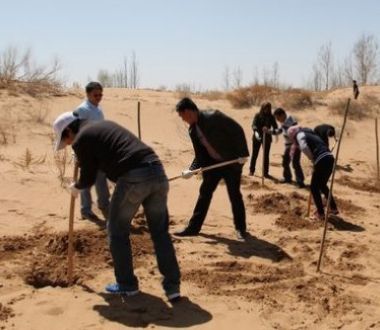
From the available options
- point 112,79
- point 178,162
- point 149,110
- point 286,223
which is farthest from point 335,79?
point 286,223

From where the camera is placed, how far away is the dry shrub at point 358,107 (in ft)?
58.7

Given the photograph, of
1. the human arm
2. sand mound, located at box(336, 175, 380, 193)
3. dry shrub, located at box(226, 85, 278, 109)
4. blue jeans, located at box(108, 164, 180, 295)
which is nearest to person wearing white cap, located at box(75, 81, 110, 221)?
blue jeans, located at box(108, 164, 180, 295)

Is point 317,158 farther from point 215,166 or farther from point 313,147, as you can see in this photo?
point 215,166

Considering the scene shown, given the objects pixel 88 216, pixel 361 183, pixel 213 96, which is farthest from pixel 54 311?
pixel 213 96

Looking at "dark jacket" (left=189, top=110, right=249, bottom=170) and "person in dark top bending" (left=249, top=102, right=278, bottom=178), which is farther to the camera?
"person in dark top bending" (left=249, top=102, right=278, bottom=178)

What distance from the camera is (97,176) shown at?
648 centimetres

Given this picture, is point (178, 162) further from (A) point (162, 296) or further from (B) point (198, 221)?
(A) point (162, 296)

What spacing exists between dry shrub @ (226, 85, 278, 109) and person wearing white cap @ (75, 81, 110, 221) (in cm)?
1116

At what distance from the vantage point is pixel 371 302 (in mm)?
4773

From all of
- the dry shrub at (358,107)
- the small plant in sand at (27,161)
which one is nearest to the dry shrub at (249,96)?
the dry shrub at (358,107)

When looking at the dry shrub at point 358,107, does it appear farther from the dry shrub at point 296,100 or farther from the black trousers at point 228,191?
the black trousers at point 228,191

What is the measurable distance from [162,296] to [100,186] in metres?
2.39

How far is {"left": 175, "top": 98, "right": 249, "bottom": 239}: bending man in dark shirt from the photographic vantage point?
6.14 metres

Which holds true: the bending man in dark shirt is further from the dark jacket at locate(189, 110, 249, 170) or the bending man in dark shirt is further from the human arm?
the human arm
